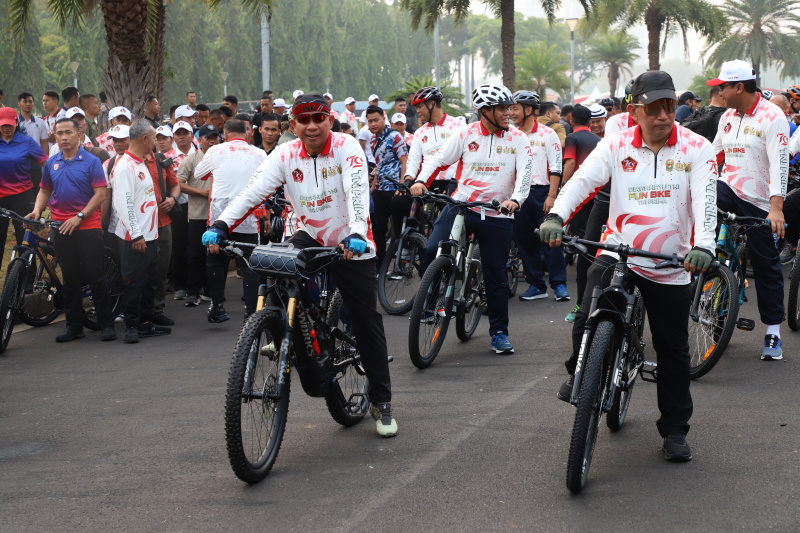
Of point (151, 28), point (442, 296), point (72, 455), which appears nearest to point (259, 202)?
point (72, 455)

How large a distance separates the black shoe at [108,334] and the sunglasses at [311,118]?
174 inches

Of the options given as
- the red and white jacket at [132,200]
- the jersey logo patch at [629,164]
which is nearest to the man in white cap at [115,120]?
the red and white jacket at [132,200]

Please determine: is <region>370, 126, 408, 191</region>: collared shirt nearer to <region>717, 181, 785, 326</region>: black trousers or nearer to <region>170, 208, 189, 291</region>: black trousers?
<region>170, 208, 189, 291</region>: black trousers

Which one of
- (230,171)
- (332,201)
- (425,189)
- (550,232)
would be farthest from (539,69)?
(550,232)

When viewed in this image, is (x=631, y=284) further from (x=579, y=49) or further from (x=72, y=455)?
(x=579, y=49)

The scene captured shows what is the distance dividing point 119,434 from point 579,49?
165 metres

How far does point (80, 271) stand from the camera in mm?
9023

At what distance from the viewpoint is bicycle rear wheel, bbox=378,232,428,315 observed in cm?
963

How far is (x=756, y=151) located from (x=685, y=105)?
942cm

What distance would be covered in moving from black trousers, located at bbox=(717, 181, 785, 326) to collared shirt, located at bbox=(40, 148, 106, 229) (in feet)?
18.3

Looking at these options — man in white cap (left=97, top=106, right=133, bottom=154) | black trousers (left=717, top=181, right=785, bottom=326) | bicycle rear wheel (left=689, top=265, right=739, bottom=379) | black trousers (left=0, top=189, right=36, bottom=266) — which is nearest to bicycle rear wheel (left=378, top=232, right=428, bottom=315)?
black trousers (left=717, top=181, right=785, bottom=326)

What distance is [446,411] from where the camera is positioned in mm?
6160

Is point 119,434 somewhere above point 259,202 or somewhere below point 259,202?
below

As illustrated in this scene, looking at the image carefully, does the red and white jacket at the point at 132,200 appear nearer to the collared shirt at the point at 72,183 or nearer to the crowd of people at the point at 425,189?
the crowd of people at the point at 425,189
